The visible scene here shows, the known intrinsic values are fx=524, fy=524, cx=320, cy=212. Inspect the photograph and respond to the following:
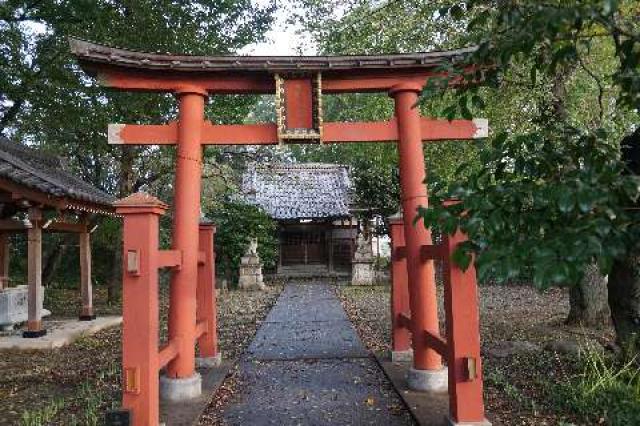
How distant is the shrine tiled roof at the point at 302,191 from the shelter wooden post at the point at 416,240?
55.0 ft

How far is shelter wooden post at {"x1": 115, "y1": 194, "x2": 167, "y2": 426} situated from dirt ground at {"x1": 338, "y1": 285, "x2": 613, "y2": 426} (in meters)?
3.13

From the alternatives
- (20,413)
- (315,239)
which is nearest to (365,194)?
(315,239)

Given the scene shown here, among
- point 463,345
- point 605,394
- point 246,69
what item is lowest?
point 605,394

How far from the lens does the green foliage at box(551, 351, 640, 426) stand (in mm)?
4594

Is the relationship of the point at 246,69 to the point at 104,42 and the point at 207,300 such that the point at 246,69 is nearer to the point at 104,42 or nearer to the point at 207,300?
the point at 207,300

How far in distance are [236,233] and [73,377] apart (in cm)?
1470

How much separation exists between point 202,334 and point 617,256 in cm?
602

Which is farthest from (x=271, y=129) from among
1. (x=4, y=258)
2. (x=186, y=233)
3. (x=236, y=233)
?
(x=236, y=233)

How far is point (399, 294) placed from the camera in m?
7.35

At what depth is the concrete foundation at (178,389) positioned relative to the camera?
5.66 m

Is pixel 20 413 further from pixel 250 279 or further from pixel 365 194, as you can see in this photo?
pixel 365 194

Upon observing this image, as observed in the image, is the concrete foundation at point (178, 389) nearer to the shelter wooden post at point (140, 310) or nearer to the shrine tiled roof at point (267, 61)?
the shelter wooden post at point (140, 310)

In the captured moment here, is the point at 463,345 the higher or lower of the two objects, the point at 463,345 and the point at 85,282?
the lower

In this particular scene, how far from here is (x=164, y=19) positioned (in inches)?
476
